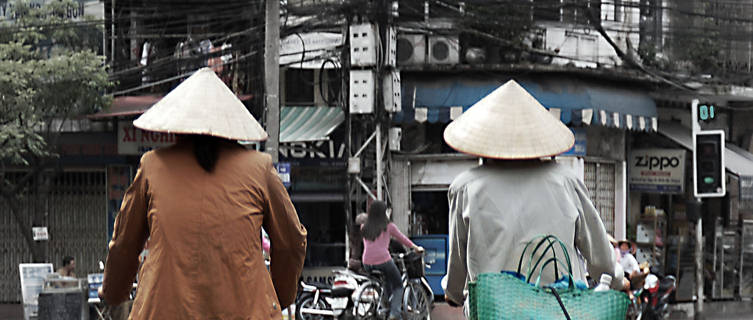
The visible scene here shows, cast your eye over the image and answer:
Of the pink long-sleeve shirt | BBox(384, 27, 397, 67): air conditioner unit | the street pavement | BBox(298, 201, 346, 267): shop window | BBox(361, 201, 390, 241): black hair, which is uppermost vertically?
BBox(384, 27, 397, 67): air conditioner unit

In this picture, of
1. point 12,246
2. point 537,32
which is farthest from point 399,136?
point 12,246

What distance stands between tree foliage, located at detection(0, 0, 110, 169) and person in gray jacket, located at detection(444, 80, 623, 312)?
13.4 metres

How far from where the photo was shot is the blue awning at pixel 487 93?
17766 mm

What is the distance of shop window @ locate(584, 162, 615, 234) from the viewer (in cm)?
1931

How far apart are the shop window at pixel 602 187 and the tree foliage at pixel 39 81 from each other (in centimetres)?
850

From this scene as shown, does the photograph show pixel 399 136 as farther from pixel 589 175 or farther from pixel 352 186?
pixel 589 175

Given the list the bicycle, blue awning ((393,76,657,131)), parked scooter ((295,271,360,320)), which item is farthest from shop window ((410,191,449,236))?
parked scooter ((295,271,360,320))

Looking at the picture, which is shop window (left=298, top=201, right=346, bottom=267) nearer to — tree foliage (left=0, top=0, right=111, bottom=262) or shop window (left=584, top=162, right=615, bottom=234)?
tree foliage (left=0, top=0, right=111, bottom=262)

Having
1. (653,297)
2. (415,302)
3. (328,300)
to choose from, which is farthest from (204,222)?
(653,297)

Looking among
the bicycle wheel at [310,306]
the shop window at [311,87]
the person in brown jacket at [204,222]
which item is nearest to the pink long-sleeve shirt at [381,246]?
the bicycle wheel at [310,306]

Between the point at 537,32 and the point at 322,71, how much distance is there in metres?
3.74

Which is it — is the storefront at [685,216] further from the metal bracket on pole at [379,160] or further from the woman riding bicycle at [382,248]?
the woman riding bicycle at [382,248]

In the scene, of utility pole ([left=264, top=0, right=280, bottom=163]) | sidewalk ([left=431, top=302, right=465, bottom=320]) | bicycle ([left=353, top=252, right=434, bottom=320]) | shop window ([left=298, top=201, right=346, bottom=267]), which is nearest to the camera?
bicycle ([left=353, top=252, right=434, bottom=320])

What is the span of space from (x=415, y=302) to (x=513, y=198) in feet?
31.4
